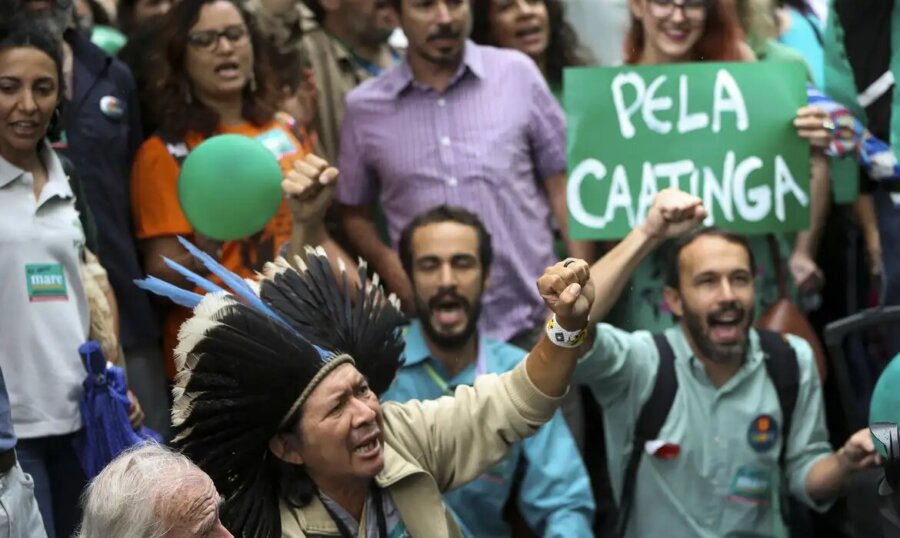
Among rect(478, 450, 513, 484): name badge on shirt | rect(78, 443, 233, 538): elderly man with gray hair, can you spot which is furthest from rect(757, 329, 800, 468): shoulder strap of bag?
rect(78, 443, 233, 538): elderly man with gray hair

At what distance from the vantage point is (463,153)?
22.7 feet

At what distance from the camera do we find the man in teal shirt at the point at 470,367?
20.4 ft

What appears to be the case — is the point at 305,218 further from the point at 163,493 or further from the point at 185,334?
the point at 163,493

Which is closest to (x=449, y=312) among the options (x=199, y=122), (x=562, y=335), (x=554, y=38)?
(x=199, y=122)

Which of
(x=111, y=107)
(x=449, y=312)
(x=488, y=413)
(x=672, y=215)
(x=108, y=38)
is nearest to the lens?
(x=488, y=413)

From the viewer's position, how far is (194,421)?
509 centimetres

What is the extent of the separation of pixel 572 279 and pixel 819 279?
7.92ft

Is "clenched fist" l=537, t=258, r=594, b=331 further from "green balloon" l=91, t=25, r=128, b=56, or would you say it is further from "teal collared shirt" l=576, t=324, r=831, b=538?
"green balloon" l=91, t=25, r=128, b=56

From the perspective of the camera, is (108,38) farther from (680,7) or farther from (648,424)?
(648,424)

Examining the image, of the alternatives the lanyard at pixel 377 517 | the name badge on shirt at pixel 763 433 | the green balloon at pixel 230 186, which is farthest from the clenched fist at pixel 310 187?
the name badge on shirt at pixel 763 433

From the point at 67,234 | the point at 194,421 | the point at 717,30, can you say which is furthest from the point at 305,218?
the point at 717,30

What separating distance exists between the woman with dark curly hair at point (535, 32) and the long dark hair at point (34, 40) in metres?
1.89

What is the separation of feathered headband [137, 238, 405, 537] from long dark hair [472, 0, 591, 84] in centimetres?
235

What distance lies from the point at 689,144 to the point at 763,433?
1119 millimetres
